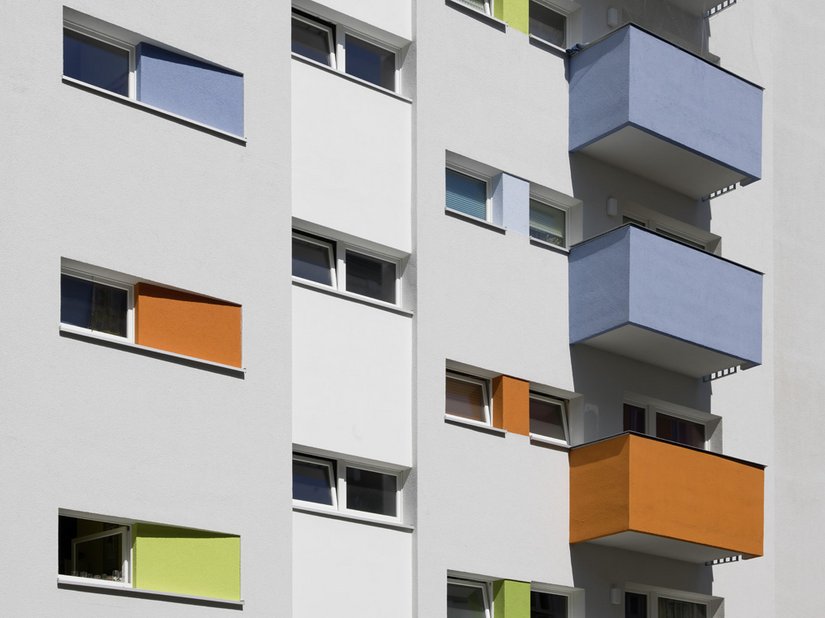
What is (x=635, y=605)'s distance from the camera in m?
20.3

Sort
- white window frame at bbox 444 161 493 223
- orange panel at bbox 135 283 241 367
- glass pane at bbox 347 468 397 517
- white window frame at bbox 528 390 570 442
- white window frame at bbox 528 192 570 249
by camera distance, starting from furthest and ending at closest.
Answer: white window frame at bbox 528 192 570 249 < white window frame at bbox 444 161 493 223 < white window frame at bbox 528 390 570 442 < glass pane at bbox 347 468 397 517 < orange panel at bbox 135 283 241 367

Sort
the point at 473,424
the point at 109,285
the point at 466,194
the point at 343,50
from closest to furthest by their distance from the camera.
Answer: the point at 109,285 < the point at 473,424 < the point at 343,50 < the point at 466,194

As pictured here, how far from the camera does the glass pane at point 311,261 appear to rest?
17.6 meters

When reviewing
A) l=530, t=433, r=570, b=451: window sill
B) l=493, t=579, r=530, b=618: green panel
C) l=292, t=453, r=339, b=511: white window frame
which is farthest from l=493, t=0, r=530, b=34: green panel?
l=493, t=579, r=530, b=618: green panel

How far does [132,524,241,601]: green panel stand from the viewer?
1502 centimetres

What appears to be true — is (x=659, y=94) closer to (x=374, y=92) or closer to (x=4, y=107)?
(x=374, y=92)

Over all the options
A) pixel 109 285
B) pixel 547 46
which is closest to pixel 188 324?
pixel 109 285

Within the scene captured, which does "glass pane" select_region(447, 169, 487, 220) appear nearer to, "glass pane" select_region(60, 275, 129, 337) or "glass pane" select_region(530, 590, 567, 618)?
"glass pane" select_region(530, 590, 567, 618)

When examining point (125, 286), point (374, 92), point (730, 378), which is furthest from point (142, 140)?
point (730, 378)

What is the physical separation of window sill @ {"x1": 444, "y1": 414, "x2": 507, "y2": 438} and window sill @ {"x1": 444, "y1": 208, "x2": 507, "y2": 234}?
2267 mm

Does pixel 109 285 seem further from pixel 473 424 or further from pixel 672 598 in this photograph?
pixel 672 598

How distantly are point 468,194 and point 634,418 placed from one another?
3684 millimetres

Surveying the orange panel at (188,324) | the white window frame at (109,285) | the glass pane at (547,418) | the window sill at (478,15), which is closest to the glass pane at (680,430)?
the glass pane at (547,418)

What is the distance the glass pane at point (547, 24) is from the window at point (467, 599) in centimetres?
713
